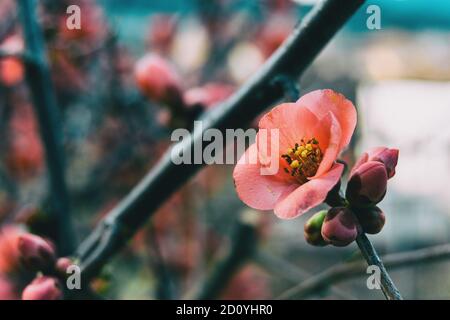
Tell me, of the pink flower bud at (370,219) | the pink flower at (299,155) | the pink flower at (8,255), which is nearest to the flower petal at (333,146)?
the pink flower at (299,155)

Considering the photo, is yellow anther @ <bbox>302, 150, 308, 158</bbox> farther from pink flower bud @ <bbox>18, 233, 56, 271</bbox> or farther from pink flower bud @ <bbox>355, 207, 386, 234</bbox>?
pink flower bud @ <bbox>18, 233, 56, 271</bbox>

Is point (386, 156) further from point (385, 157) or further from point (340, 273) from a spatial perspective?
point (340, 273)

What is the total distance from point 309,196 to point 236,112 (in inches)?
13.5

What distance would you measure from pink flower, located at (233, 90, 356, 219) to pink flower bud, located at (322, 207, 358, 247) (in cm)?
5

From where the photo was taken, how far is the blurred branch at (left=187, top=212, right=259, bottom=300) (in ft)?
5.35

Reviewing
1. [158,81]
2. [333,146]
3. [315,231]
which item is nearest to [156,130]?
[158,81]

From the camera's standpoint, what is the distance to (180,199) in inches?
94.2

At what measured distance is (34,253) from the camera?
2.72 ft

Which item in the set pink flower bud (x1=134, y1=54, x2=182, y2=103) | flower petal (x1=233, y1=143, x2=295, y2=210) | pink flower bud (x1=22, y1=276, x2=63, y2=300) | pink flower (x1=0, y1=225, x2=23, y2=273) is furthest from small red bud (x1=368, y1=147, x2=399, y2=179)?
pink flower (x1=0, y1=225, x2=23, y2=273)

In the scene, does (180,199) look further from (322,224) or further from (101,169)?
(322,224)

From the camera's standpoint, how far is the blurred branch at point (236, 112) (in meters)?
0.73

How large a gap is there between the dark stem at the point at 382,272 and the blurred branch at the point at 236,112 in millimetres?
277

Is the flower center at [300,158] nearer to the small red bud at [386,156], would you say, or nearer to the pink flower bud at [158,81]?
the small red bud at [386,156]
